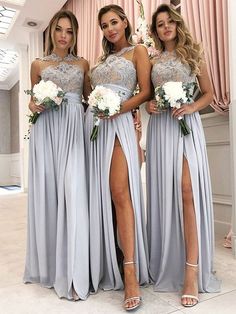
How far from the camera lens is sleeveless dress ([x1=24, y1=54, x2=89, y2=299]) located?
6.40ft

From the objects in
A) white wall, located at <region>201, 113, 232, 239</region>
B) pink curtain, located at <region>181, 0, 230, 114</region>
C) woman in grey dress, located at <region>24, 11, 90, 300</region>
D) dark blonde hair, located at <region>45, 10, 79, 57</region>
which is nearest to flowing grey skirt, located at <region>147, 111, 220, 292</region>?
woman in grey dress, located at <region>24, 11, 90, 300</region>

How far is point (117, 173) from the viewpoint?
1918 mm

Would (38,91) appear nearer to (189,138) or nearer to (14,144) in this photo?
(189,138)

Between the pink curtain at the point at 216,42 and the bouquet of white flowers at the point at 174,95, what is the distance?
1144mm

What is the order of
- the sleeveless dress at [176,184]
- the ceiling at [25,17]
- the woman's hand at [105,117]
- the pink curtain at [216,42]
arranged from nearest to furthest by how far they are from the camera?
the woman's hand at [105,117]
the sleeveless dress at [176,184]
the pink curtain at [216,42]
the ceiling at [25,17]

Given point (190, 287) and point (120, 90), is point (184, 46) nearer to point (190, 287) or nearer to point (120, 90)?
point (120, 90)

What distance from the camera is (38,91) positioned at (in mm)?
1932

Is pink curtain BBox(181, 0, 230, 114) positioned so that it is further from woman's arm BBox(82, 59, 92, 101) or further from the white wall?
woman's arm BBox(82, 59, 92, 101)

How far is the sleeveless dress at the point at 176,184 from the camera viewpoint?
1929 mm

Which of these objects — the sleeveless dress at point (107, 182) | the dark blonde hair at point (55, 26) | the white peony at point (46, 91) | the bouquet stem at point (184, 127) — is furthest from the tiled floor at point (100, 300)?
the dark blonde hair at point (55, 26)

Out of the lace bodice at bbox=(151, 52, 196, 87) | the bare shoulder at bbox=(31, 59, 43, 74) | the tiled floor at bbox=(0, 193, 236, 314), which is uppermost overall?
the bare shoulder at bbox=(31, 59, 43, 74)

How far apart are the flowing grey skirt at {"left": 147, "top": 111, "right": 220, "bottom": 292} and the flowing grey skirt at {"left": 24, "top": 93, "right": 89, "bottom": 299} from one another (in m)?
0.45

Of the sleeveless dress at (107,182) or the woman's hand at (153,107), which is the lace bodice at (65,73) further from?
the woman's hand at (153,107)

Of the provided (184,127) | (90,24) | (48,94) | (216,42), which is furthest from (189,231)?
(90,24)
